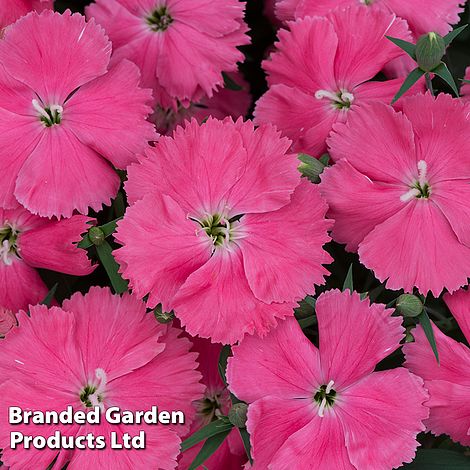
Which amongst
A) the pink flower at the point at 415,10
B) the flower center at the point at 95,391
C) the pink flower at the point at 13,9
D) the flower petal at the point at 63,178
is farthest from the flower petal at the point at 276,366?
the pink flower at the point at 13,9

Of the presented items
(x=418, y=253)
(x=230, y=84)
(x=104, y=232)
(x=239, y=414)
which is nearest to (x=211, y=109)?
(x=230, y=84)

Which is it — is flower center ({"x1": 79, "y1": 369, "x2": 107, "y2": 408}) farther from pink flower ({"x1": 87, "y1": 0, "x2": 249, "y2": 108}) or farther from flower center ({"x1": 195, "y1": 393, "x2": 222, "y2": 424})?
pink flower ({"x1": 87, "y1": 0, "x2": 249, "y2": 108})

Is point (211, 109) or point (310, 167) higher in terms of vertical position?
point (211, 109)

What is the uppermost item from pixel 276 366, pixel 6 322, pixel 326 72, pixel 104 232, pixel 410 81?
pixel 326 72

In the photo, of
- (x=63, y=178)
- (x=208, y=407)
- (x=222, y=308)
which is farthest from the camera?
(x=208, y=407)

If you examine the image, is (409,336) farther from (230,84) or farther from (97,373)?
(230,84)

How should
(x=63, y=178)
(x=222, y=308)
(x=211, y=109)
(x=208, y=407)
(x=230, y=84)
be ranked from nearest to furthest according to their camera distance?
(x=222, y=308) < (x=63, y=178) < (x=208, y=407) < (x=230, y=84) < (x=211, y=109)

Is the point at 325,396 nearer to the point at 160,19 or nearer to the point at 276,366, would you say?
the point at 276,366

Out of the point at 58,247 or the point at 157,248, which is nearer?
the point at 157,248

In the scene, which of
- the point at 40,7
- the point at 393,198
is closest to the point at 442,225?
the point at 393,198
